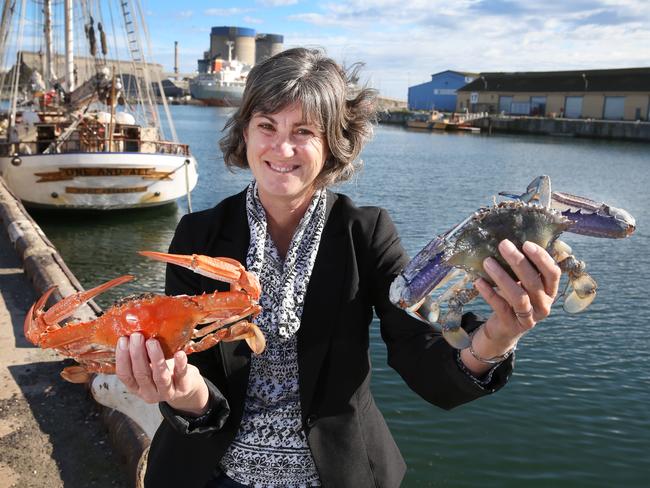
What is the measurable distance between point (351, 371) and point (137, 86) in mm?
21516

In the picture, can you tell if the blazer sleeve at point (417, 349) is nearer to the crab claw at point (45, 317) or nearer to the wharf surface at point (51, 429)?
the crab claw at point (45, 317)

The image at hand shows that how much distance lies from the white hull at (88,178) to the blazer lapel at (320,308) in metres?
15.8

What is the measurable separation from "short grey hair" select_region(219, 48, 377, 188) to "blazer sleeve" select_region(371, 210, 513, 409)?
30 centimetres

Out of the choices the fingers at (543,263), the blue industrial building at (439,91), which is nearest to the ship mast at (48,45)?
the fingers at (543,263)

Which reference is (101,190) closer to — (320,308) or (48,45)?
(48,45)

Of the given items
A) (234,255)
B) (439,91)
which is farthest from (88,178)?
(439,91)

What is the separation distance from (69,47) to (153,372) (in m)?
25.0

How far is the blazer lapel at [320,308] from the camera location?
2.31 metres

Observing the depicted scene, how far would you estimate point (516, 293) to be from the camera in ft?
6.31

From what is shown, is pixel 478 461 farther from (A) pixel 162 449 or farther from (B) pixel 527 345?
(A) pixel 162 449

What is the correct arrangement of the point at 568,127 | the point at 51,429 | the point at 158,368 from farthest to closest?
the point at 568,127, the point at 51,429, the point at 158,368

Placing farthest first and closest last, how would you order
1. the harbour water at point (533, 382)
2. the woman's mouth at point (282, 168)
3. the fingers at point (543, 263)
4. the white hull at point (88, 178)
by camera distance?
the white hull at point (88, 178)
the harbour water at point (533, 382)
the woman's mouth at point (282, 168)
the fingers at point (543, 263)

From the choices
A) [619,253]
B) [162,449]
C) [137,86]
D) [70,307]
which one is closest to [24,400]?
[70,307]

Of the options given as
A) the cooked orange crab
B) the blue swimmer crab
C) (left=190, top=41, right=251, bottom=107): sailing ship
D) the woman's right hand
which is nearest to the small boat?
(left=190, top=41, right=251, bottom=107): sailing ship
